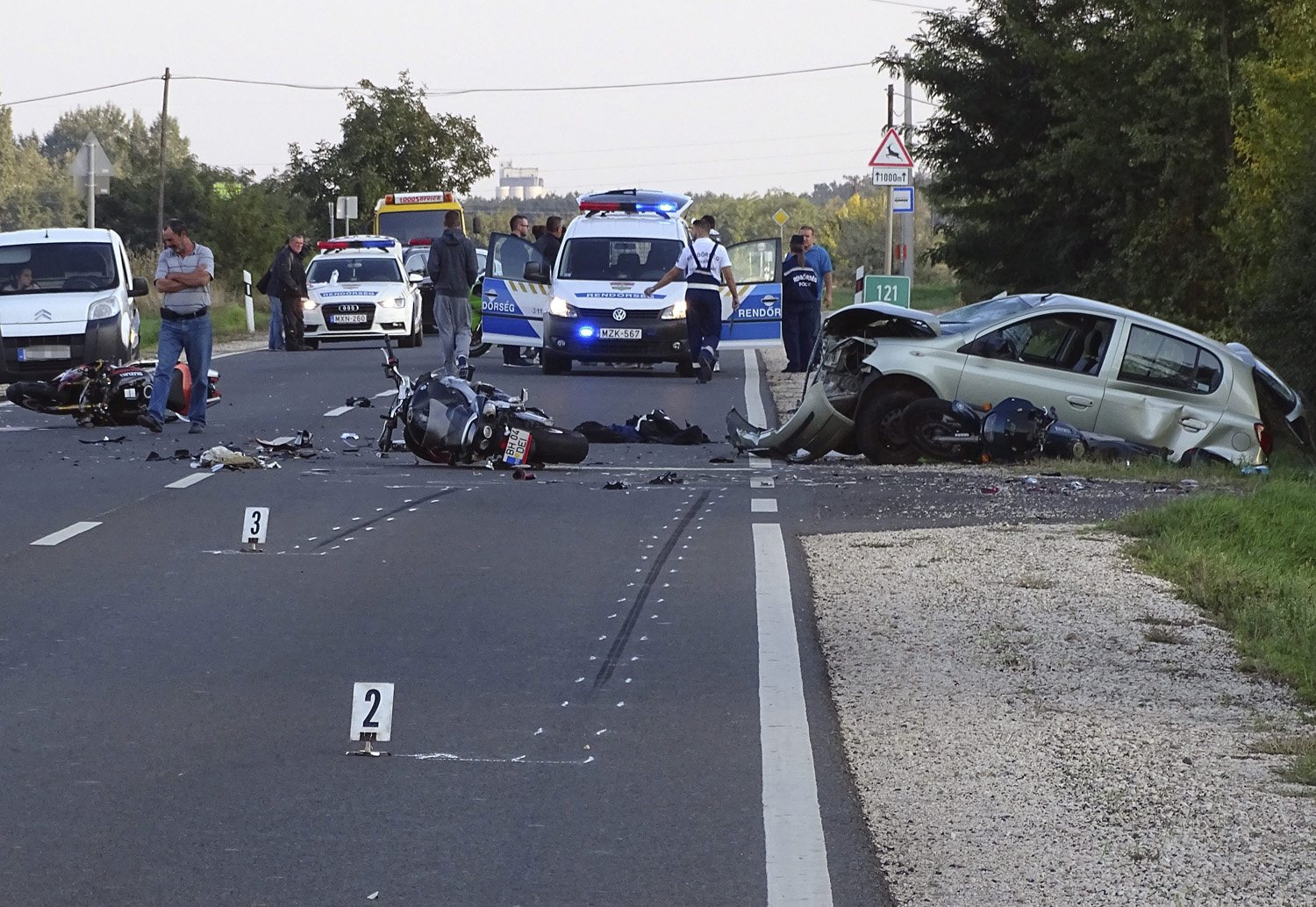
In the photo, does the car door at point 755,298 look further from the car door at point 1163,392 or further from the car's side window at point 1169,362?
the car's side window at point 1169,362

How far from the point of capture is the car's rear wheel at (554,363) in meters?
24.4

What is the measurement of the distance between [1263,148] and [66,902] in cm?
2029

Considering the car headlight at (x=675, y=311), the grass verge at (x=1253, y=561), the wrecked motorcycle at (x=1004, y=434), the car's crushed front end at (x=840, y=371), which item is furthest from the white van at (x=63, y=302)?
the grass verge at (x=1253, y=561)

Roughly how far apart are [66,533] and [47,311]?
11179 millimetres

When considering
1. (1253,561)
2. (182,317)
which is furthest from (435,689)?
(182,317)

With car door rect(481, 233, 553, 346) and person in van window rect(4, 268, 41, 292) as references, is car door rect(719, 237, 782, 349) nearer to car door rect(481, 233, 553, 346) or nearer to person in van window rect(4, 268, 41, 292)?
car door rect(481, 233, 553, 346)

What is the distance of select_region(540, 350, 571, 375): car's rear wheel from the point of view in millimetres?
24406

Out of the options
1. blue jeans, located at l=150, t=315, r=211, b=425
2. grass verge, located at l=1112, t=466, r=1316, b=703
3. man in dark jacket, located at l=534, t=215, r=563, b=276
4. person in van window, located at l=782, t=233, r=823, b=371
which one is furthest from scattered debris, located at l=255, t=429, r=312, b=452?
man in dark jacket, located at l=534, t=215, r=563, b=276

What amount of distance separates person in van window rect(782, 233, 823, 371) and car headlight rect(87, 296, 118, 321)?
851 cm

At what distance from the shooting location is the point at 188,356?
17062 mm

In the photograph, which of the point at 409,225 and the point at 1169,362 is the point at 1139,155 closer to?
the point at 1169,362

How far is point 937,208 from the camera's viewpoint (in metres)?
38.0

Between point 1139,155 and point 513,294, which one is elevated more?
point 1139,155

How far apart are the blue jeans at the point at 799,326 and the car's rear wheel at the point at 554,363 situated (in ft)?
9.66
